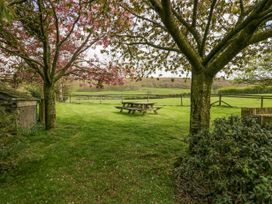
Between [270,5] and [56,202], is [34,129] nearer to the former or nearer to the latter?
[56,202]

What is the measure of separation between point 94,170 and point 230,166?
3.27 meters

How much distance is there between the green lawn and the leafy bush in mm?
606

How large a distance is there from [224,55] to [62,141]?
6.12 metres

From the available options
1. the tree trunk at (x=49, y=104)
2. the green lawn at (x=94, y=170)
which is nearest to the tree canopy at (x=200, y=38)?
the green lawn at (x=94, y=170)

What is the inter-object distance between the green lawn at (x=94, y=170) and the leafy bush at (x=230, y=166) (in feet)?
1.99

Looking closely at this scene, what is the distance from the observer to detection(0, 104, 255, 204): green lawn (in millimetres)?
4449

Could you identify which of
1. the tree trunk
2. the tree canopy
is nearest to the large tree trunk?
the tree canopy

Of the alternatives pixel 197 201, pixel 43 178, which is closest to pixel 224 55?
pixel 197 201

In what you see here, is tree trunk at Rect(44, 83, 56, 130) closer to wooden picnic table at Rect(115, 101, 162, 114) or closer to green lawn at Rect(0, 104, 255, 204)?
green lawn at Rect(0, 104, 255, 204)

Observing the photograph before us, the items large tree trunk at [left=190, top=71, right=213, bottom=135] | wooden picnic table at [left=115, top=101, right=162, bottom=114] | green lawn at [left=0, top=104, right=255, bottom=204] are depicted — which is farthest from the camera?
wooden picnic table at [left=115, top=101, right=162, bottom=114]

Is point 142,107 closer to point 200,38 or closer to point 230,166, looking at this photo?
point 200,38

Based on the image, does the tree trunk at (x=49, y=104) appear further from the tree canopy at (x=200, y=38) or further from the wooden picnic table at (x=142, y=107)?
the wooden picnic table at (x=142, y=107)

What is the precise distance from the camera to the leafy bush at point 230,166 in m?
3.52

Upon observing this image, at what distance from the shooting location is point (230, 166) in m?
3.80
